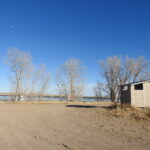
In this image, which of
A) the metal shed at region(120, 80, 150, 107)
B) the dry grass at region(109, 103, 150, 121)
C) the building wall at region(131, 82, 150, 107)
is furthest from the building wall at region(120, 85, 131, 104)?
the dry grass at region(109, 103, 150, 121)

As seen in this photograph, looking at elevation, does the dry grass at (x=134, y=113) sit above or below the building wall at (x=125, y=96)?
below

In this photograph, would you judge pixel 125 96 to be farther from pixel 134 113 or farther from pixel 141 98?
pixel 134 113

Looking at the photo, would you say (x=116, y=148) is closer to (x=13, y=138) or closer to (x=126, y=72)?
(x=13, y=138)

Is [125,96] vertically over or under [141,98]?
over

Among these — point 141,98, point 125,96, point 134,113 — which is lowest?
point 134,113

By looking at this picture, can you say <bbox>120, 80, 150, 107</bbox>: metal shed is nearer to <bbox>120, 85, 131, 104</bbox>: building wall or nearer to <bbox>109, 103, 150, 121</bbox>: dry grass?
<bbox>120, 85, 131, 104</bbox>: building wall

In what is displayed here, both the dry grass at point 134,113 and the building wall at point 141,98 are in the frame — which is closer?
the dry grass at point 134,113

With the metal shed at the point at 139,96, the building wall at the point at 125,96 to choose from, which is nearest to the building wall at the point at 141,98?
the metal shed at the point at 139,96

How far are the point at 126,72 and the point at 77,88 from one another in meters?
13.7

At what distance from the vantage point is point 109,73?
145 feet

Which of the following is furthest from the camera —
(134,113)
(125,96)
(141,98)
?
(125,96)

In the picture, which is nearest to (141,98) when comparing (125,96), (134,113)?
(125,96)

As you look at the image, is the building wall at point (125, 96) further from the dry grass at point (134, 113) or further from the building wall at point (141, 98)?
the dry grass at point (134, 113)

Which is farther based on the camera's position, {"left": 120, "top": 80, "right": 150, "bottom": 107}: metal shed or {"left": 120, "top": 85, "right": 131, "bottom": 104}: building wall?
{"left": 120, "top": 85, "right": 131, "bottom": 104}: building wall
